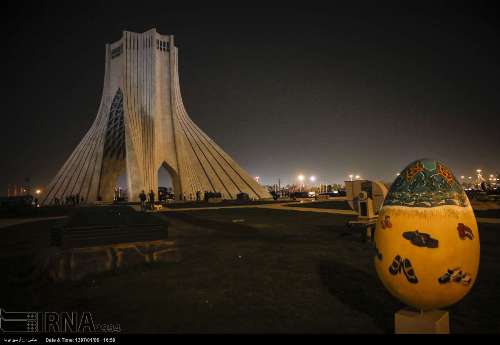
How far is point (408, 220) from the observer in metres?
2.69

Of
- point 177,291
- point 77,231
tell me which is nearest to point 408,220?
point 177,291

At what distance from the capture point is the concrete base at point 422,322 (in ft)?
8.36

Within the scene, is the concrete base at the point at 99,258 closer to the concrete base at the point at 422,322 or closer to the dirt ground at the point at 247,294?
the dirt ground at the point at 247,294

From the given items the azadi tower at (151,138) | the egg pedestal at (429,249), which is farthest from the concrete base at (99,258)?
the azadi tower at (151,138)

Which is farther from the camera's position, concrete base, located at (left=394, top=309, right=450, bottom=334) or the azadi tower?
the azadi tower

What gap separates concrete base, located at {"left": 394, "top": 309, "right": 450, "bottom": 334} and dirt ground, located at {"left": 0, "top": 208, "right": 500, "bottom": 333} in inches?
16.0

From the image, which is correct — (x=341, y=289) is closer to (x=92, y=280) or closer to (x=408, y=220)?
(x=408, y=220)

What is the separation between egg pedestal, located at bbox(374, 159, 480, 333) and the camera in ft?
8.32

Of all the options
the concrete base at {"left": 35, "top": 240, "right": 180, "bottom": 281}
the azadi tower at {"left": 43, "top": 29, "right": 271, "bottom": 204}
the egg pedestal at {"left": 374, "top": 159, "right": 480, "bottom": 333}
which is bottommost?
the concrete base at {"left": 35, "top": 240, "right": 180, "bottom": 281}

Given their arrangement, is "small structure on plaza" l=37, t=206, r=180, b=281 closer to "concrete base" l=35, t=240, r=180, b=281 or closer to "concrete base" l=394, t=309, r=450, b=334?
"concrete base" l=35, t=240, r=180, b=281

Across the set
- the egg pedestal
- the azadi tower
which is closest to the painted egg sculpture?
the egg pedestal

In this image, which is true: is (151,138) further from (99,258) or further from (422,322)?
(422,322)

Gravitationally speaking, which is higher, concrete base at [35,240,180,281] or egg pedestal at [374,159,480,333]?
egg pedestal at [374,159,480,333]

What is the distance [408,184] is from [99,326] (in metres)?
3.39
